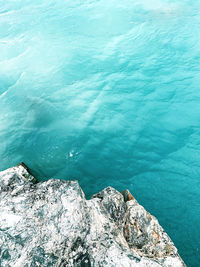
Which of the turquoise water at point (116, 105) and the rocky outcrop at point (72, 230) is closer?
the rocky outcrop at point (72, 230)

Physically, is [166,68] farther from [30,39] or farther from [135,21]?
[30,39]

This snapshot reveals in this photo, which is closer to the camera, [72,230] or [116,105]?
[72,230]

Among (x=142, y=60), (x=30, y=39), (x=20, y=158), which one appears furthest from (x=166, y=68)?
(x=30, y=39)

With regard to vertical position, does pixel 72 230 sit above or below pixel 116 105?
above

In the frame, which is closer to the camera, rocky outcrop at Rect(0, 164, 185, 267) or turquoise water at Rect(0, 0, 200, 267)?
rocky outcrop at Rect(0, 164, 185, 267)
